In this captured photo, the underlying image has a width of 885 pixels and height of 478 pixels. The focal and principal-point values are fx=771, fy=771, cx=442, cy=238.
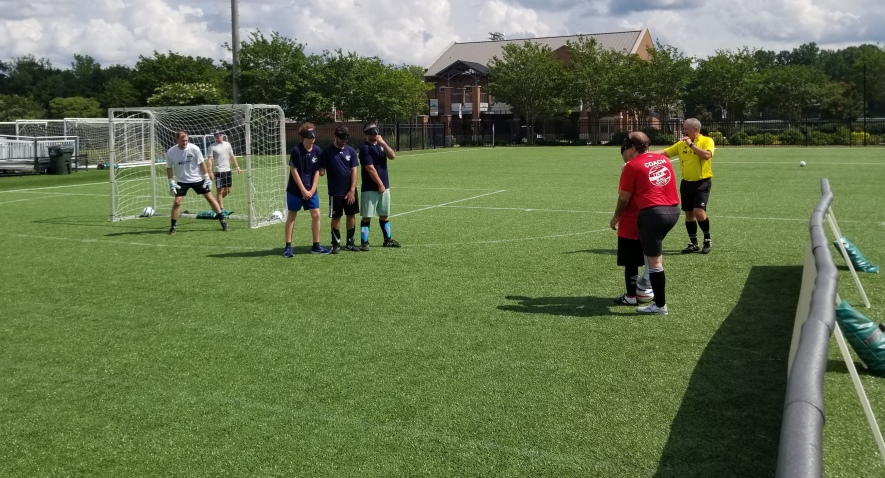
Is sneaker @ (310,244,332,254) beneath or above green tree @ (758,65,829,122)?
beneath

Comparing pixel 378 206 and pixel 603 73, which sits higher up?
pixel 603 73

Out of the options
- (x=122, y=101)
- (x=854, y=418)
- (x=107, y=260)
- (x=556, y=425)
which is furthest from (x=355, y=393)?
(x=122, y=101)

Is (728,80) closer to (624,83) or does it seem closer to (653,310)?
(624,83)

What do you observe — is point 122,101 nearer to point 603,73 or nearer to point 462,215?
point 603,73

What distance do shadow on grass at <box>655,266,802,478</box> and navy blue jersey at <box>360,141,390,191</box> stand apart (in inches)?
235

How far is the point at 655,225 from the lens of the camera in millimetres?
7750

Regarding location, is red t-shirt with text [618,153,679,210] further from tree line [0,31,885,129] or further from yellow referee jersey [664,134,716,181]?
tree line [0,31,885,129]

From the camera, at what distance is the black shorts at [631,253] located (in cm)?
847

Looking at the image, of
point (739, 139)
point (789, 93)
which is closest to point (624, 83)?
point (739, 139)

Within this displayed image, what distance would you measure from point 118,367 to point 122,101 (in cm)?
7338

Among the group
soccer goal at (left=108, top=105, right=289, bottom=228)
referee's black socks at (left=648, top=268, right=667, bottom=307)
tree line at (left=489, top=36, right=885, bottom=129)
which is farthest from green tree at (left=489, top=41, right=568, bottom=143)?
referee's black socks at (left=648, top=268, right=667, bottom=307)

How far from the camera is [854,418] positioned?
5.07 m

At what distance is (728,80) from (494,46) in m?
31.9

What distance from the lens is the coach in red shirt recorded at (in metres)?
7.77
